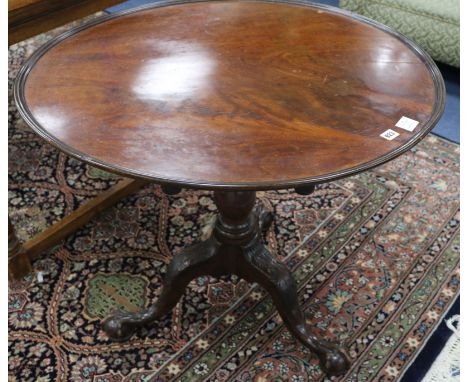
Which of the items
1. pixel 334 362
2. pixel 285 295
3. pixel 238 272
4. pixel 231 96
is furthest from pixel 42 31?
pixel 334 362

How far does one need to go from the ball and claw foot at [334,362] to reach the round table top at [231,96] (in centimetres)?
50

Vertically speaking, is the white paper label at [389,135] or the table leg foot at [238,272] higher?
the white paper label at [389,135]

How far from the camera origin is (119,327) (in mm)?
1128

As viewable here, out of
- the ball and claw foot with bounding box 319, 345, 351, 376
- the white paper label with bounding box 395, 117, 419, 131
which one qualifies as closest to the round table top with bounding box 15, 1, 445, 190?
the white paper label with bounding box 395, 117, 419, 131

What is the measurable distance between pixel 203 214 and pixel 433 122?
0.81 m

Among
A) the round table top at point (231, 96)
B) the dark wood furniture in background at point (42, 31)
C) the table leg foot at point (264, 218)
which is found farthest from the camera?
the table leg foot at point (264, 218)

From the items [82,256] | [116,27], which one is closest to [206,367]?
[82,256]

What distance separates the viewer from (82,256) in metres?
1.36

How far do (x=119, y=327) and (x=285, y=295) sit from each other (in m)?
0.37

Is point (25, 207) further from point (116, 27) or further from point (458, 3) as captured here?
point (458, 3)

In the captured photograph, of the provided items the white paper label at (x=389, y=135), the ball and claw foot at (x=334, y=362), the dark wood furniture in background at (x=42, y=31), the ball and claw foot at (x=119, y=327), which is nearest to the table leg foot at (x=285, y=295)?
the ball and claw foot at (x=334, y=362)

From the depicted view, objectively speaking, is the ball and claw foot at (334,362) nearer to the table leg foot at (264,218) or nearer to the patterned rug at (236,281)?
the patterned rug at (236,281)

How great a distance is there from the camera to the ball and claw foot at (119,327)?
113 centimetres

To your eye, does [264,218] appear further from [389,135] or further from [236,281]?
[389,135]
